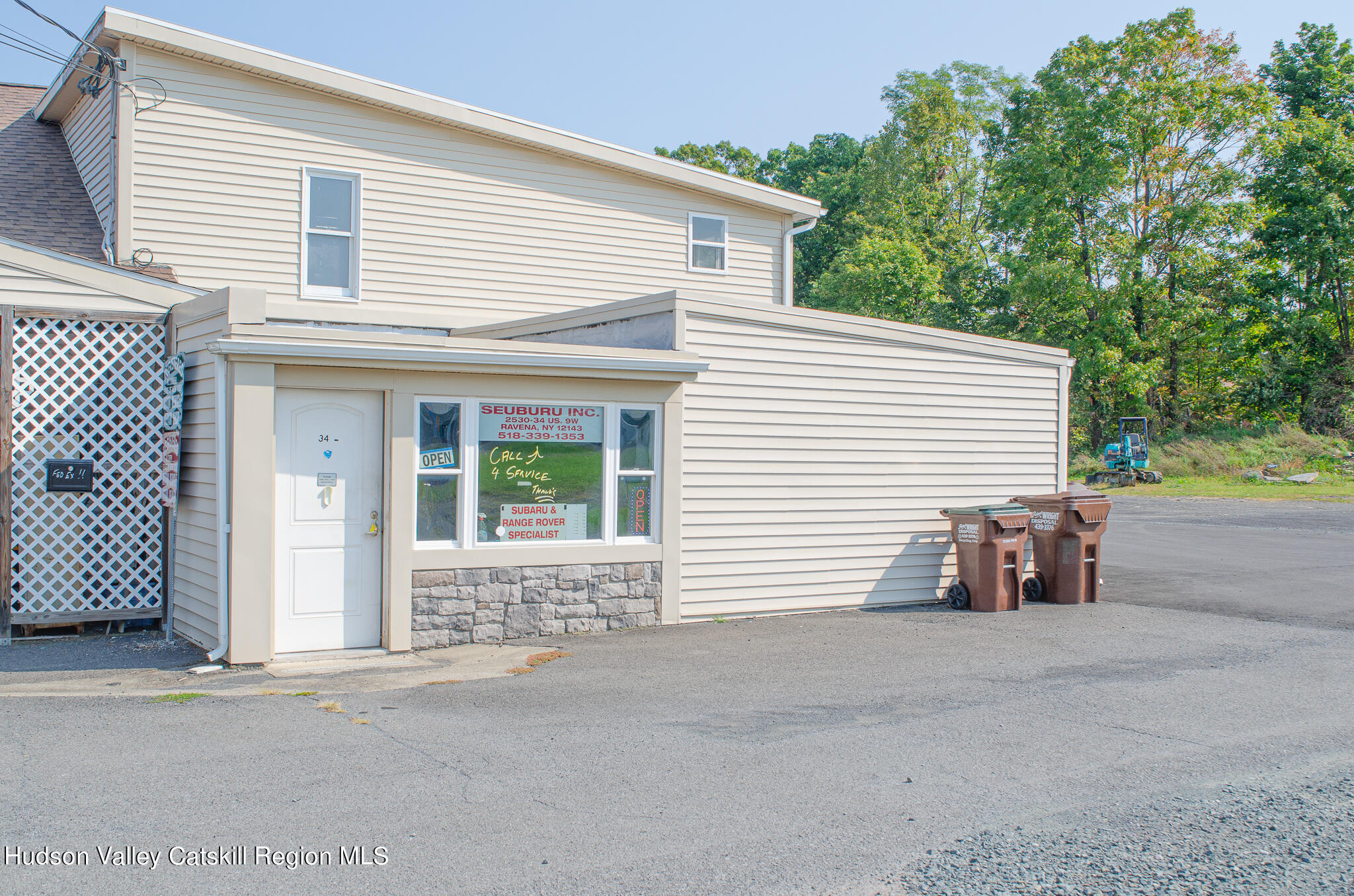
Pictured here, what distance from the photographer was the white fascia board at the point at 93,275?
29.9ft

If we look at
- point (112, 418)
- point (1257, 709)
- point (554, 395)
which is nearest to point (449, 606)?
point (554, 395)

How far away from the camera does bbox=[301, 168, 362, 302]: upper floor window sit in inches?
499

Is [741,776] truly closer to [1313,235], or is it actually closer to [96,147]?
[96,147]

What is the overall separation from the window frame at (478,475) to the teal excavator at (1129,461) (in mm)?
26266

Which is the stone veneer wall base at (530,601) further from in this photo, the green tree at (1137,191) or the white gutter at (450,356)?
the green tree at (1137,191)

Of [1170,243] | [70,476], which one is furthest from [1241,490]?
[70,476]

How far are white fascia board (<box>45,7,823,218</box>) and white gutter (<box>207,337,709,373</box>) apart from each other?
561 cm

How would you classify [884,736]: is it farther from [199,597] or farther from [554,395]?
[199,597]

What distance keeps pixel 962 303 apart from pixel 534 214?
97.2ft

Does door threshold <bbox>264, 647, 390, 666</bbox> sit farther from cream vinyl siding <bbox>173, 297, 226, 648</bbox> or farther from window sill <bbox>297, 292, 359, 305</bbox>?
window sill <bbox>297, 292, 359, 305</bbox>

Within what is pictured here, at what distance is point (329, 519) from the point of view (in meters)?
8.31

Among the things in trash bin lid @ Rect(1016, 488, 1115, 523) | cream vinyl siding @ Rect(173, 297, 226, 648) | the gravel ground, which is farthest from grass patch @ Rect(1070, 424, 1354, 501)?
cream vinyl siding @ Rect(173, 297, 226, 648)

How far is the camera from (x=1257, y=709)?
683 centimetres

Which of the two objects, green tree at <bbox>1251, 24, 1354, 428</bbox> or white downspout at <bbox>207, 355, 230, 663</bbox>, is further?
green tree at <bbox>1251, 24, 1354, 428</bbox>
